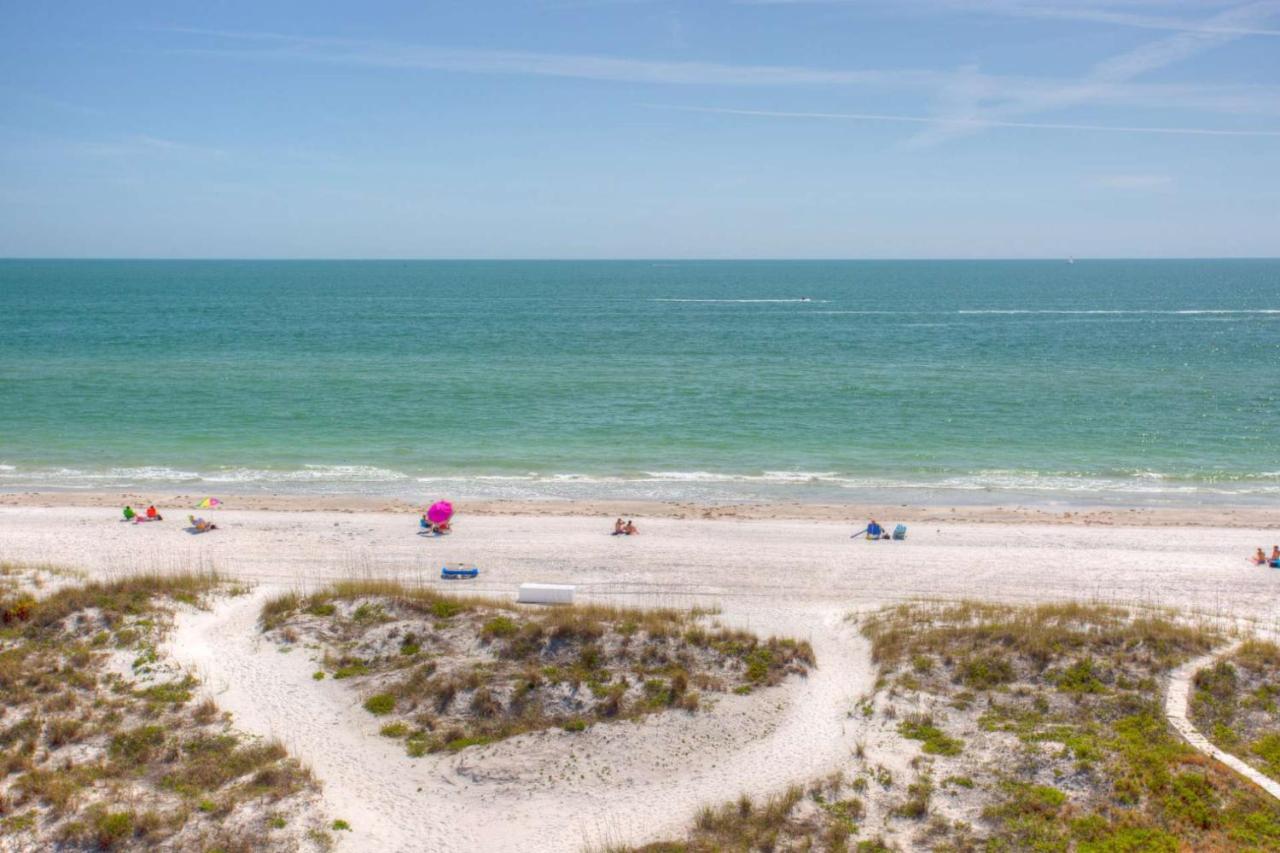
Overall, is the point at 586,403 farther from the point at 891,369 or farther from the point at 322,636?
the point at 322,636

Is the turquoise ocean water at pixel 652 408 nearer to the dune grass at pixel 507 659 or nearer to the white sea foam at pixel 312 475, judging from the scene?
the white sea foam at pixel 312 475

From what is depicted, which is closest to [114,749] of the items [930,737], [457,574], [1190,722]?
[457,574]

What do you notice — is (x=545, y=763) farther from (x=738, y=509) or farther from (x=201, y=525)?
(x=738, y=509)

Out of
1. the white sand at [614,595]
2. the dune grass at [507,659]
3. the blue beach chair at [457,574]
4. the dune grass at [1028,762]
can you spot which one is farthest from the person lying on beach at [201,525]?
the dune grass at [1028,762]

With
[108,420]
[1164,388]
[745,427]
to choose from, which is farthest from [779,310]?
[108,420]

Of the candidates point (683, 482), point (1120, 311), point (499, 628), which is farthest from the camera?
point (1120, 311)
